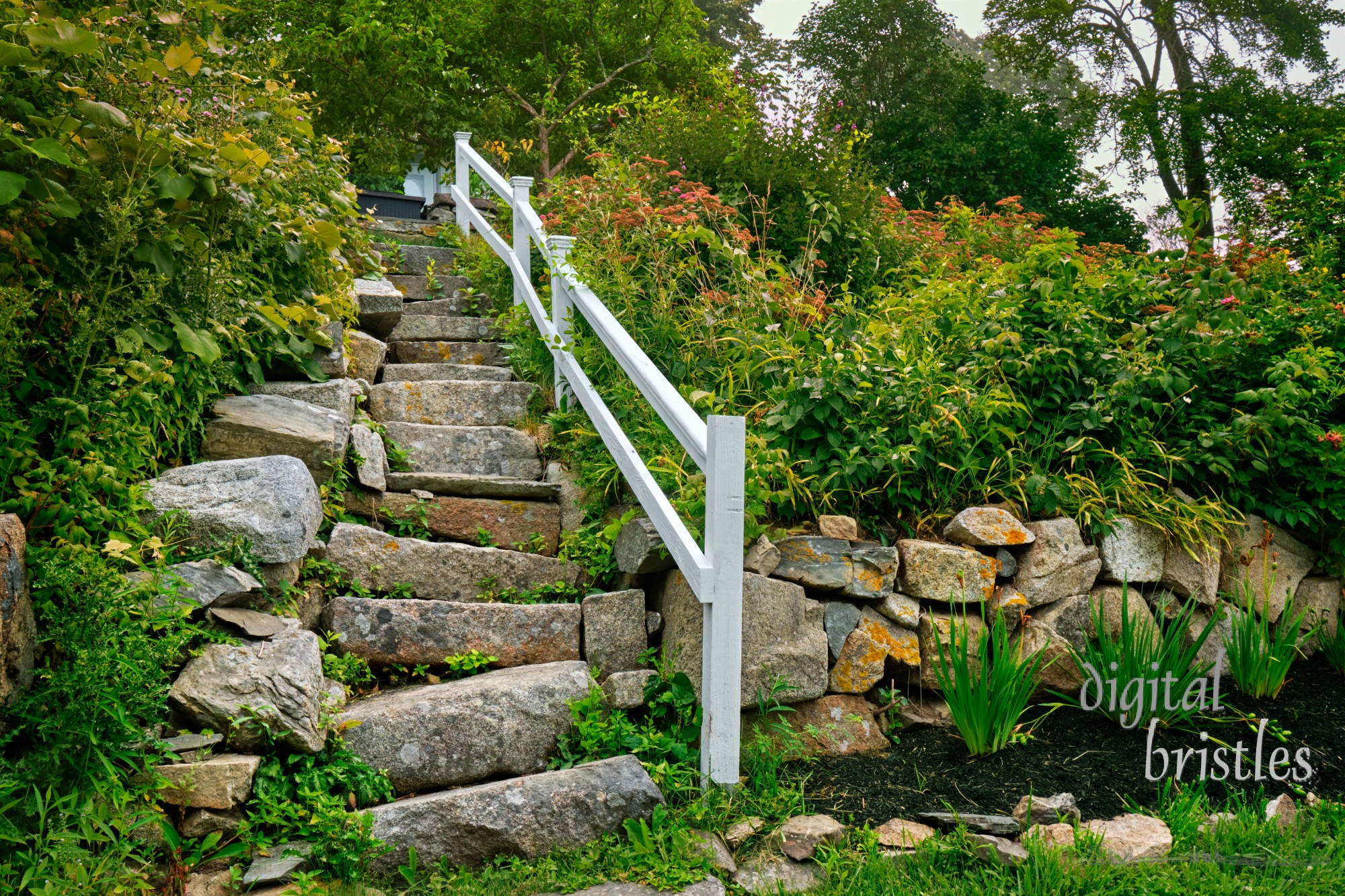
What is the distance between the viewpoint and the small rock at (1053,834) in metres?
2.65

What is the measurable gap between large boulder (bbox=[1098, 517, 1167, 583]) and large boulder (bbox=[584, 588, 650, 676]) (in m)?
1.77

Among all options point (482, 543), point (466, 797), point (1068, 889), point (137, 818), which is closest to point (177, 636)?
point (137, 818)

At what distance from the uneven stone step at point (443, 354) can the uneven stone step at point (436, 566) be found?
219cm

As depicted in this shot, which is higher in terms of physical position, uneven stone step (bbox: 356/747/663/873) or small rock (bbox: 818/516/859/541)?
small rock (bbox: 818/516/859/541)

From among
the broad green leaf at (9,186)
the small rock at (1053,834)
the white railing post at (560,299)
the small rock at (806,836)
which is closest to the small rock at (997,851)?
the small rock at (1053,834)

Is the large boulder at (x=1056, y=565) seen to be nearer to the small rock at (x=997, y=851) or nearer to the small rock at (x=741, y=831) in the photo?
the small rock at (x=997, y=851)

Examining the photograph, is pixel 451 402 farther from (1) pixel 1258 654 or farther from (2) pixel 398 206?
(2) pixel 398 206

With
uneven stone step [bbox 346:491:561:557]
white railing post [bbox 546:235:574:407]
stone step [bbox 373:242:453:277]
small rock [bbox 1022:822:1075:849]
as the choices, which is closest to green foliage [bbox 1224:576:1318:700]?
small rock [bbox 1022:822:1075:849]

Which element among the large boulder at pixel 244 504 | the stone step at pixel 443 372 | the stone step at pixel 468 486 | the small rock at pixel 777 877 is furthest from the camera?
the stone step at pixel 443 372

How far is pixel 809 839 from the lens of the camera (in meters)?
2.69

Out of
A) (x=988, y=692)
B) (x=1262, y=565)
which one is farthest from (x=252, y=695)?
(x=1262, y=565)

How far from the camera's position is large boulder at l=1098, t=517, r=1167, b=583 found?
3.64 m

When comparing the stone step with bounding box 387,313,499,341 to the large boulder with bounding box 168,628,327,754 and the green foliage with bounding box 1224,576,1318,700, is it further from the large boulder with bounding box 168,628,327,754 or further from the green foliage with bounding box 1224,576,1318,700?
the green foliage with bounding box 1224,576,1318,700

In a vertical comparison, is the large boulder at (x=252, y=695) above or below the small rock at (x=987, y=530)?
below
